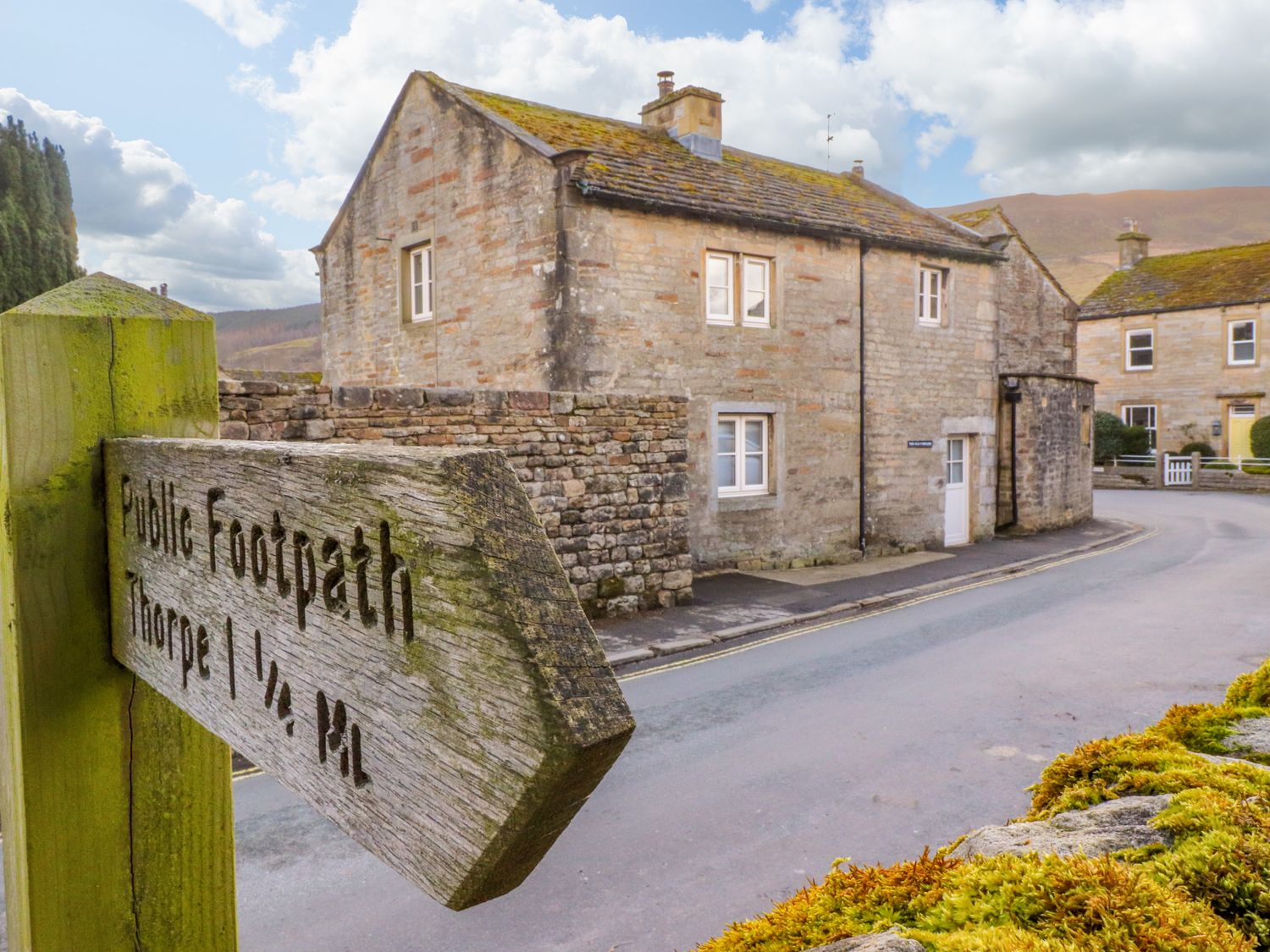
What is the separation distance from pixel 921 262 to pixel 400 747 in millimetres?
18198

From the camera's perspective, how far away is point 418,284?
53.5 ft

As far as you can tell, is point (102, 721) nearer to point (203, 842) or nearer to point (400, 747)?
point (203, 842)

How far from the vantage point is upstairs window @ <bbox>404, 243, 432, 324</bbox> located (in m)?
16.0

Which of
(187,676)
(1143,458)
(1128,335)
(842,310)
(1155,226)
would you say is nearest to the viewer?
(187,676)

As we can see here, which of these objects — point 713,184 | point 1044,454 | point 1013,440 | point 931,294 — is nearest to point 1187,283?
point 1044,454

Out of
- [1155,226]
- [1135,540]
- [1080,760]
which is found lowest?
[1135,540]

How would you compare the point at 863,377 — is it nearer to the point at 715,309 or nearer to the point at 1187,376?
the point at 715,309

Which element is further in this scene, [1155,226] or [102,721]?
[1155,226]

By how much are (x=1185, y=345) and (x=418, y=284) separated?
2986 cm

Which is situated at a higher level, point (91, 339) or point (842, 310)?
point (842, 310)

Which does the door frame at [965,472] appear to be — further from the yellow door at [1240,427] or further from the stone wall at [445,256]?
the yellow door at [1240,427]

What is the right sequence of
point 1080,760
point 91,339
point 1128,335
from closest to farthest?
point 91,339 → point 1080,760 → point 1128,335

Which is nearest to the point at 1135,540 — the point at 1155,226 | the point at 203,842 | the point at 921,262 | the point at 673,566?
the point at 921,262

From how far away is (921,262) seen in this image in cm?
1759
